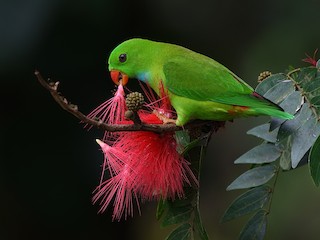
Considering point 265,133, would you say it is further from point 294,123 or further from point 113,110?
point 113,110

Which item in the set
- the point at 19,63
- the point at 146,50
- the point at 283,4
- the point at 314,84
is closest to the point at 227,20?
the point at 283,4

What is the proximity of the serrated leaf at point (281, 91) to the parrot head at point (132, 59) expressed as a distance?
1.09ft

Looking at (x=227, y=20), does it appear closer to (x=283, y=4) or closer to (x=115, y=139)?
(x=283, y=4)

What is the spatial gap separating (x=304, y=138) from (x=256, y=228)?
0.98 ft

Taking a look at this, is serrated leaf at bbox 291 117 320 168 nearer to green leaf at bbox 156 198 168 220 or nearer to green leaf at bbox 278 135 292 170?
green leaf at bbox 278 135 292 170

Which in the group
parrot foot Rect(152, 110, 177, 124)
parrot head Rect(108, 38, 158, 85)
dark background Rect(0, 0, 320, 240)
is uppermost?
parrot head Rect(108, 38, 158, 85)

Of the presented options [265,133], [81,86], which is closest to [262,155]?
[265,133]

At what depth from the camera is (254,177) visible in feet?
5.54

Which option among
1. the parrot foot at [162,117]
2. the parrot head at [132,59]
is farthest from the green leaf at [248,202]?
the parrot head at [132,59]

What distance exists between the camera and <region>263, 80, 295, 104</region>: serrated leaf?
1.50m

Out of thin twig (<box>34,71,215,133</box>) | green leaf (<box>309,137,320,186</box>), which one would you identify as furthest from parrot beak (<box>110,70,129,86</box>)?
green leaf (<box>309,137,320,186</box>)

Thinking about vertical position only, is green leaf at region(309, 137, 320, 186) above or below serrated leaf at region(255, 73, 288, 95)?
below

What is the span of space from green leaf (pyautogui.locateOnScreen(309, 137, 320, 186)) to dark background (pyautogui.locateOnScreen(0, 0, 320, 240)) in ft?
4.71

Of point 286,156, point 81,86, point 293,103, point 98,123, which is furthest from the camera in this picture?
point 81,86
